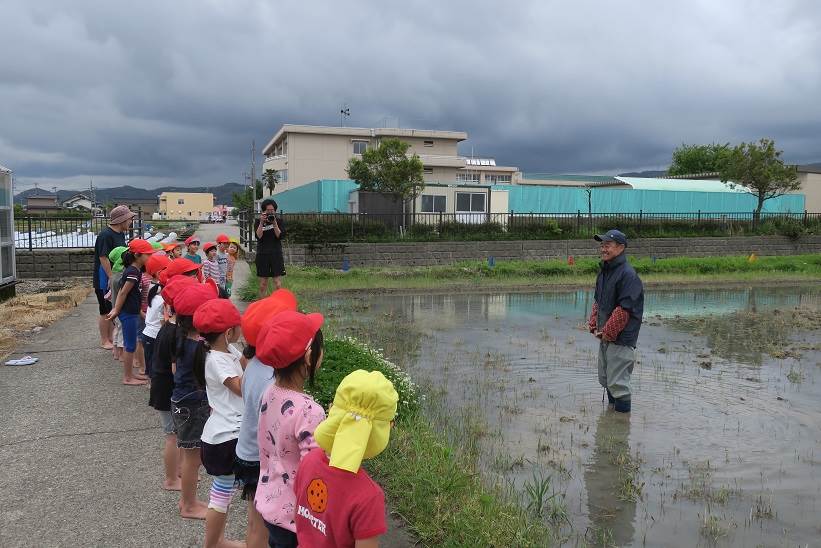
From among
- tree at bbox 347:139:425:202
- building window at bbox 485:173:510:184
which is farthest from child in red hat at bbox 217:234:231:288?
building window at bbox 485:173:510:184

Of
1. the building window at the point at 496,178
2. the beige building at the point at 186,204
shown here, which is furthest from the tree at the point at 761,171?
the beige building at the point at 186,204

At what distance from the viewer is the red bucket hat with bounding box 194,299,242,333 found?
3.65 meters

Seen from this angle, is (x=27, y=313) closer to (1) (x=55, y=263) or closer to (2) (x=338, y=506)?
(1) (x=55, y=263)

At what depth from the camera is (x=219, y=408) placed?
144 inches

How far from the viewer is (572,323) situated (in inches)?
518

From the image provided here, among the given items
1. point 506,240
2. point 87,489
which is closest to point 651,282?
point 506,240

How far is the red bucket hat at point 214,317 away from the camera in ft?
12.0

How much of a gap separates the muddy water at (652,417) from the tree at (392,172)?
640 inches

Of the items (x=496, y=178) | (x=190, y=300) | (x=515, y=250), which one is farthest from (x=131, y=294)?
(x=496, y=178)

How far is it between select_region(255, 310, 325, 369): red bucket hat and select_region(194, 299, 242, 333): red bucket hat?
3.08 feet

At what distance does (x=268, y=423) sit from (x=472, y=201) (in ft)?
96.2

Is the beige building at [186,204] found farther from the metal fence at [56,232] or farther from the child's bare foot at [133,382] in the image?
the child's bare foot at [133,382]

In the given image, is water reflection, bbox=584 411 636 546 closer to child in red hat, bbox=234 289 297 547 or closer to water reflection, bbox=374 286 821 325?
child in red hat, bbox=234 289 297 547

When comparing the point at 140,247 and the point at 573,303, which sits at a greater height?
the point at 140,247
